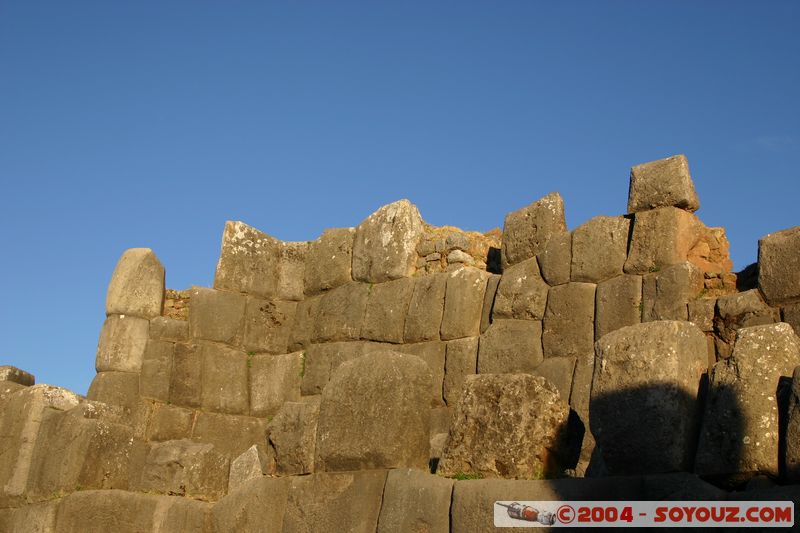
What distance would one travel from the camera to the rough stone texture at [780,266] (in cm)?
730

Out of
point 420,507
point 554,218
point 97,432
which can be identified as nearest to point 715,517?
point 420,507

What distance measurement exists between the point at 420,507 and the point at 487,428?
61 centimetres

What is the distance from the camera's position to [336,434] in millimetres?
6406

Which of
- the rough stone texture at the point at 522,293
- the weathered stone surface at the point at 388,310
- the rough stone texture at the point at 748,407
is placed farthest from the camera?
the weathered stone surface at the point at 388,310

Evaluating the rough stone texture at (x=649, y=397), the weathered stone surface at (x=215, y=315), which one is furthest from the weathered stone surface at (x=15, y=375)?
the rough stone texture at (x=649, y=397)

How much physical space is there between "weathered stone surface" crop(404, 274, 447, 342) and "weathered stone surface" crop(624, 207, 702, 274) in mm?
2520

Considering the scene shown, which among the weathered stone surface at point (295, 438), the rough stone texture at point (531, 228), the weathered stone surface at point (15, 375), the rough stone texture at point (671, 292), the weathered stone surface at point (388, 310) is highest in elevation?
the rough stone texture at point (531, 228)

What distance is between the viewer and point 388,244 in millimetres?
11992

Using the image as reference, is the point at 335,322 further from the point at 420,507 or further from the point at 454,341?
the point at 420,507

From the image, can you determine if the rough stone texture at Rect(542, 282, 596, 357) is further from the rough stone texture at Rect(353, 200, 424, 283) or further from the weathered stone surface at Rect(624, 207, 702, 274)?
the rough stone texture at Rect(353, 200, 424, 283)

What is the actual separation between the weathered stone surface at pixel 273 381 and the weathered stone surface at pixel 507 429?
6882 millimetres

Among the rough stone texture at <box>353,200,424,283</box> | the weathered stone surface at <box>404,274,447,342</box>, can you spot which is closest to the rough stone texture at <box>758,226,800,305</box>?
the weathered stone surface at <box>404,274,447,342</box>

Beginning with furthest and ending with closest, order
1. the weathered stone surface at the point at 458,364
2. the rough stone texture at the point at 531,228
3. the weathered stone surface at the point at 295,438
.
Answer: the weathered stone surface at the point at 458,364
the rough stone texture at the point at 531,228
the weathered stone surface at the point at 295,438

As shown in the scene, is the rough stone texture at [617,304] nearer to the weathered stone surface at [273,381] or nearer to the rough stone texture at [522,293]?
the rough stone texture at [522,293]
